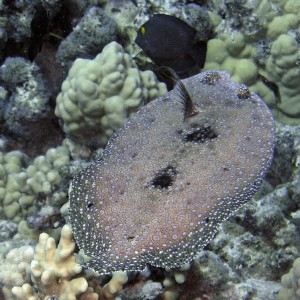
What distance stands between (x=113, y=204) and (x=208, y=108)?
1417mm

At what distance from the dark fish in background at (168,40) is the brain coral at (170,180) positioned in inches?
74.1

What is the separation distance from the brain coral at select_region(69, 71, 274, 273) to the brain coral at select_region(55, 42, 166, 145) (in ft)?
3.90

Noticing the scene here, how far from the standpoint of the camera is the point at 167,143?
11.0ft

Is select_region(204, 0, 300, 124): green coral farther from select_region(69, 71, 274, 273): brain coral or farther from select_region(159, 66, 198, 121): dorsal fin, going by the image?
select_region(159, 66, 198, 121): dorsal fin

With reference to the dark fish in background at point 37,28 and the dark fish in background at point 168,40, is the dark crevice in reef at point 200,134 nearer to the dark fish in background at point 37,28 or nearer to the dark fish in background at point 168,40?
the dark fish in background at point 168,40

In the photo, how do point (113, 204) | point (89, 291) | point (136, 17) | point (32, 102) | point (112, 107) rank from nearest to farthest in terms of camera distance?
point (113, 204) → point (89, 291) → point (112, 107) → point (32, 102) → point (136, 17)

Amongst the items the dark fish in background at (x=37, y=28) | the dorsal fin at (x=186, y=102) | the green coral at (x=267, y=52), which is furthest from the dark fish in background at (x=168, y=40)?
the dorsal fin at (x=186, y=102)

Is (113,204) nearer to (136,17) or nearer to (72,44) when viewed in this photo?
(72,44)

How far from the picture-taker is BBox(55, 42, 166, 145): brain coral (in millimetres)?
4766

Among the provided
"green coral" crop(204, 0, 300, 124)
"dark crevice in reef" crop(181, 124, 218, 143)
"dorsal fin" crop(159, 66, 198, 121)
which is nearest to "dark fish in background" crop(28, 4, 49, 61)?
"dorsal fin" crop(159, 66, 198, 121)

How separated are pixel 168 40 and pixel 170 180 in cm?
298

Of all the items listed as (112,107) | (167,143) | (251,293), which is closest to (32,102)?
(112,107)

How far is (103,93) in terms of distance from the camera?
485 centimetres

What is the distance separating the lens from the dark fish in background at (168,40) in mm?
5254
